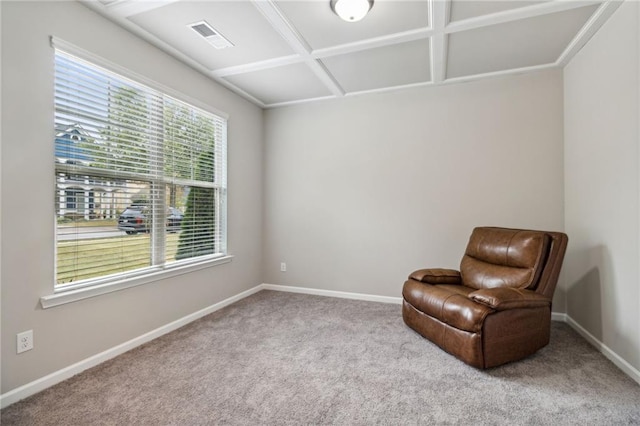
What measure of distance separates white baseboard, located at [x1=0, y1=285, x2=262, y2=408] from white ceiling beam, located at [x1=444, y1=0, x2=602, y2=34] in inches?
135

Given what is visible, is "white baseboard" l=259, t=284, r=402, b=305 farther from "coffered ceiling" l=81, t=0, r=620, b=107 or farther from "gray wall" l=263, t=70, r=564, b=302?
"coffered ceiling" l=81, t=0, r=620, b=107

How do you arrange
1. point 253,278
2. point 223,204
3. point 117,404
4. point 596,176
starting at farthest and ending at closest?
point 253,278
point 223,204
point 596,176
point 117,404

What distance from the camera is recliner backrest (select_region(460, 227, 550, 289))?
2412 millimetres

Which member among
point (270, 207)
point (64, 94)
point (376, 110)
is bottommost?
point (270, 207)

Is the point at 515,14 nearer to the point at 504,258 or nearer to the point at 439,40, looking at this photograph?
the point at 439,40

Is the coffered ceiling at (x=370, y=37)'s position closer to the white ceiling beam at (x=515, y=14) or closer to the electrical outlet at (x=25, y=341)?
the white ceiling beam at (x=515, y=14)

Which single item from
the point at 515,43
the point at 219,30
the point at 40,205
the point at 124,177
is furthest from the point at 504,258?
the point at 40,205

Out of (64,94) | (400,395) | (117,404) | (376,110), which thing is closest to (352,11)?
(376,110)

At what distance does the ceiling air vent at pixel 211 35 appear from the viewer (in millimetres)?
2359

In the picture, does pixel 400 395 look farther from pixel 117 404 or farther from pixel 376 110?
pixel 376 110

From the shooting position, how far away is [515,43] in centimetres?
258

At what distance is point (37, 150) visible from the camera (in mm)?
1867

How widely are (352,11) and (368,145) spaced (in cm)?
180

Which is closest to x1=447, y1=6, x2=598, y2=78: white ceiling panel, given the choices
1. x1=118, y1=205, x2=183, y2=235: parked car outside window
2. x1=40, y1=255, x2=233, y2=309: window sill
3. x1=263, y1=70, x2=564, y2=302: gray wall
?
x1=263, y1=70, x2=564, y2=302: gray wall
